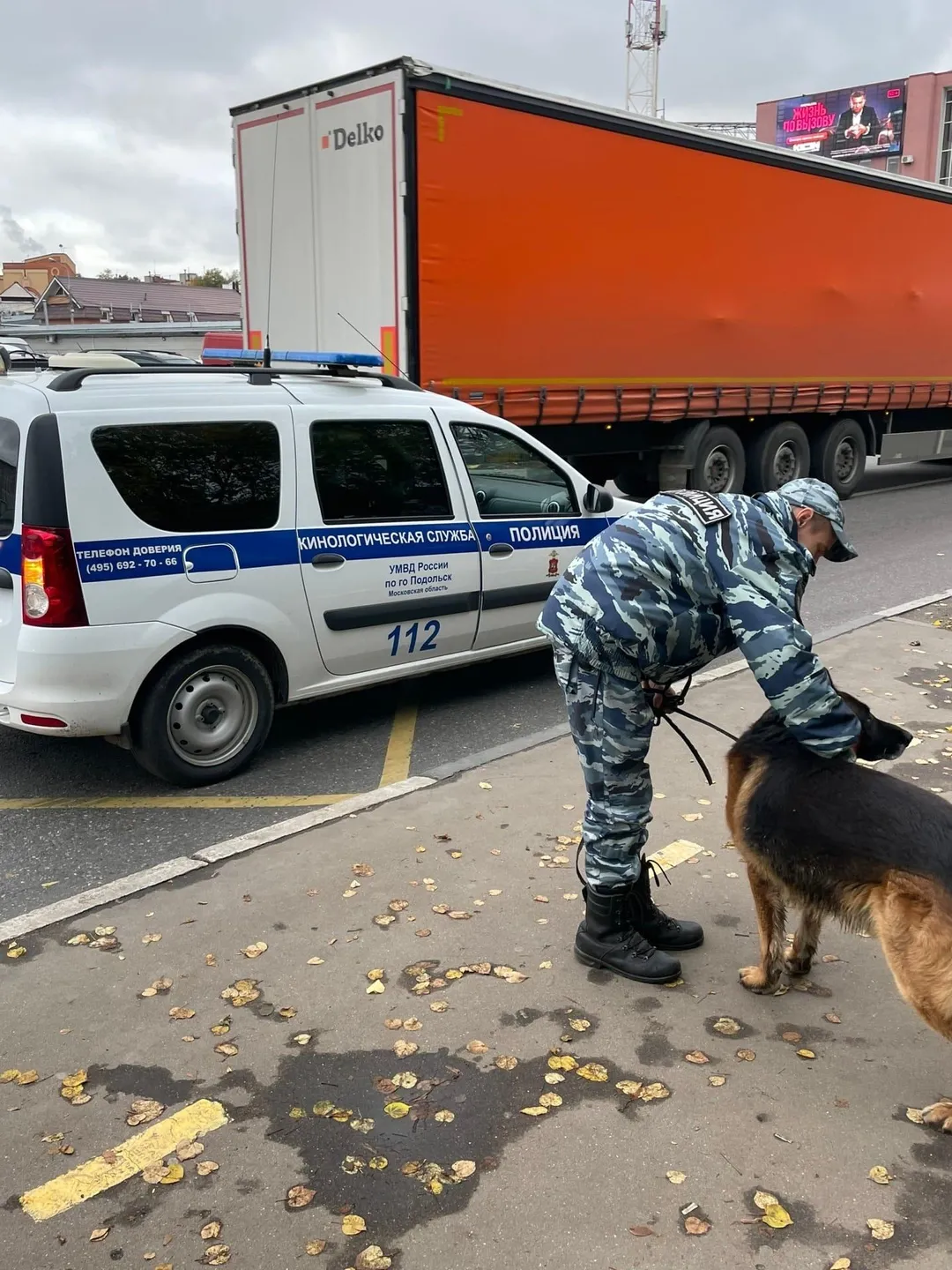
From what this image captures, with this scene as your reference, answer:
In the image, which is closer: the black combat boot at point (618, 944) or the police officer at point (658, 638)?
the police officer at point (658, 638)

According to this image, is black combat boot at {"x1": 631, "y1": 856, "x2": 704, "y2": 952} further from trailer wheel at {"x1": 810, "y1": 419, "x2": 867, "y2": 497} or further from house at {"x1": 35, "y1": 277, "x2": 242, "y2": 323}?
house at {"x1": 35, "y1": 277, "x2": 242, "y2": 323}

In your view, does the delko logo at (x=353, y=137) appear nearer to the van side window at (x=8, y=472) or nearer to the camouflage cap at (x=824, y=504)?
the van side window at (x=8, y=472)

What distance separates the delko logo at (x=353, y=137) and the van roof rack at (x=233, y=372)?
12.1 ft

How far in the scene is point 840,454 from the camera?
1388cm

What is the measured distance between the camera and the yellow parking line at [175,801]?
4688 mm

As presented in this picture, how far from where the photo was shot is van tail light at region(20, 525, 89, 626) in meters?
4.21

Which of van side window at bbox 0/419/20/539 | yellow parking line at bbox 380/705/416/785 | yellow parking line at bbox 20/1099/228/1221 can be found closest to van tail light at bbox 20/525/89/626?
van side window at bbox 0/419/20/539

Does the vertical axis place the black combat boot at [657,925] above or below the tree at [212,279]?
below

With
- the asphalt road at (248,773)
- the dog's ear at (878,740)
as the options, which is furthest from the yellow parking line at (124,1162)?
the dog's ear at (878,740)

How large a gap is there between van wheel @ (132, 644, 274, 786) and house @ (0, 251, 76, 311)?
54.4 meters

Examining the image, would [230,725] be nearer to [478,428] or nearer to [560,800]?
[560,800]

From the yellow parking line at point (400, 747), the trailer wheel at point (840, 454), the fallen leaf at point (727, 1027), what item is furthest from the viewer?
the trailer wheel at point (840, 454)

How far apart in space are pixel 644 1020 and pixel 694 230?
9.92 m

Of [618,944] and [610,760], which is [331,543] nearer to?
[610,760]
